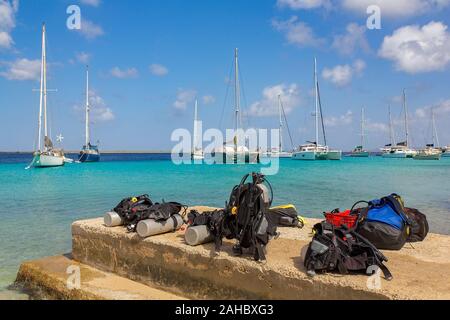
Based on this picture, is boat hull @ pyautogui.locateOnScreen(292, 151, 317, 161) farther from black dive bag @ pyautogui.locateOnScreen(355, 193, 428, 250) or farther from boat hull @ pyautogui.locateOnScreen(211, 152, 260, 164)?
black dive bag @ pyautogui.locateOnScreen(355, 193, 428, 250)

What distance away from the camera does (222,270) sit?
5328 mm

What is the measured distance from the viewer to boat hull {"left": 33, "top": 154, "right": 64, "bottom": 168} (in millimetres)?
52531

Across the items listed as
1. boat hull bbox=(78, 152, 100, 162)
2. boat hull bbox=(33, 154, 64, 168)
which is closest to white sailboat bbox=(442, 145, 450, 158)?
boat hull bbox=(78, 152, 100, 162)

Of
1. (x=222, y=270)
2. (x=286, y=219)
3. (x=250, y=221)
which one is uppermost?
(x=250, y=221)

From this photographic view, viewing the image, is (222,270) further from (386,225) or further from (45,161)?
(45,161)

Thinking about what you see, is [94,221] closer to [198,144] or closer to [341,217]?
[341,217]

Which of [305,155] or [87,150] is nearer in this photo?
[87,150]

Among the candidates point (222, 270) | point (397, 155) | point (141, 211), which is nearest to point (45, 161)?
point (141, 211)

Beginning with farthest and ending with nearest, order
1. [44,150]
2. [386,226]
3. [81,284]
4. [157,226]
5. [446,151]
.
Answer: [446,151] < [44,150] < [157,226] < [81,284] < [386,226]

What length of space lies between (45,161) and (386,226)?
55.8 metres

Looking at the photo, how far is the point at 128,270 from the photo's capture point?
6.55 meters

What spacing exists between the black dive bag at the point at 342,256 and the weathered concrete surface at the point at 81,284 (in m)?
2.40

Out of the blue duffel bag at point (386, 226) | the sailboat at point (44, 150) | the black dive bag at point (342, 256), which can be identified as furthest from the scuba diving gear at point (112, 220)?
the sailboat at point (44, 150)

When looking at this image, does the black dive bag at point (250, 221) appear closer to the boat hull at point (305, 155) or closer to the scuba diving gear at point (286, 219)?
the scuba diving gear at point (286, 219)
